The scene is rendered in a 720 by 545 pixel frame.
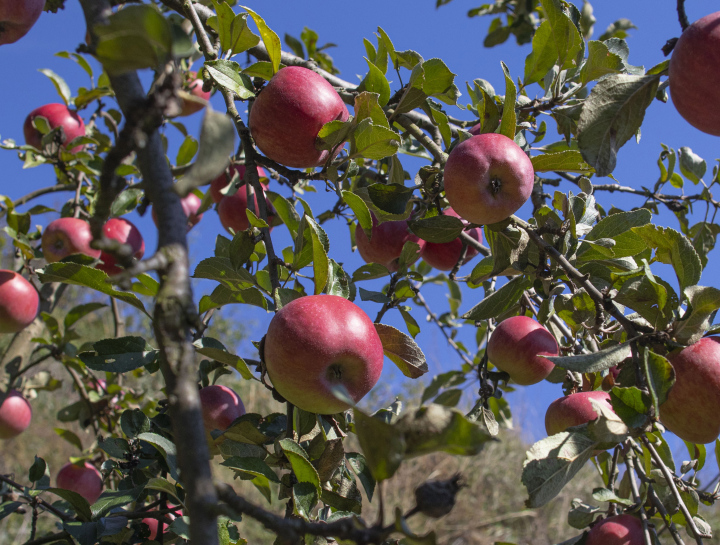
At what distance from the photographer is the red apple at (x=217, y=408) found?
3.62 ft

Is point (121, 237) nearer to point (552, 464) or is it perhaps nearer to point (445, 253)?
point (445, 253)

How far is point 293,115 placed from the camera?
897mm

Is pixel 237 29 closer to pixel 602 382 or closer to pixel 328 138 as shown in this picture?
pixel 328 138

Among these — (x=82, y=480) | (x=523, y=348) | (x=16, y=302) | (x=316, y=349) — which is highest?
(x=16, y=302)

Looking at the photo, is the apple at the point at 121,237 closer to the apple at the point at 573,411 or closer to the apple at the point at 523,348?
the apple at the point at 523,348

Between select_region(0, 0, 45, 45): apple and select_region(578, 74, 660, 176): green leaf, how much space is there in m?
1.12

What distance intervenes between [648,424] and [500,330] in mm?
584

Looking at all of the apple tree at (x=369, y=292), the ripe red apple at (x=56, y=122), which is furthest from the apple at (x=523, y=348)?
the ripe red apple at (x=56, y=122)

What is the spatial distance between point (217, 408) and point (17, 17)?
914 mm

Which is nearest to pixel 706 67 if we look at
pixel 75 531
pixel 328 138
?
pixel 328 138

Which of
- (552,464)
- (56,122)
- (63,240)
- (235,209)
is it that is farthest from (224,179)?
(552,464)

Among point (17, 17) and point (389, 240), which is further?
point (389, 240)

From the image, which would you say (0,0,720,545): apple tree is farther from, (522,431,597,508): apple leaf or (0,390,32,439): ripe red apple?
(0,390,32,439): ripe red apple

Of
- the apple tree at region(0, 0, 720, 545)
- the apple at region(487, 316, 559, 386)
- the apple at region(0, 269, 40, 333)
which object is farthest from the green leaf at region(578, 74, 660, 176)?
the apple at region(0, 269, 40, 333)
